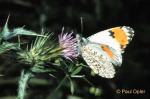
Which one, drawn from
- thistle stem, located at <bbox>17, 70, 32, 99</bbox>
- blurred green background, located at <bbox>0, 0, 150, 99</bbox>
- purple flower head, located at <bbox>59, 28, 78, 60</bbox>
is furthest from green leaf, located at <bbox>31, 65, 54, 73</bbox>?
blurred green background, located at <bbox>0, 0, 150, 99</bbox>

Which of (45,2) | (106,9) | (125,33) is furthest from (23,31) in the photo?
(106,9)

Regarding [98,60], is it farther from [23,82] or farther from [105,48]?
[23,82]

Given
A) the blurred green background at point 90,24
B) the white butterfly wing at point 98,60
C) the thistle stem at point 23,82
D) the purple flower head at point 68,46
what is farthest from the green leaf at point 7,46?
the blurred green background at point 90,24

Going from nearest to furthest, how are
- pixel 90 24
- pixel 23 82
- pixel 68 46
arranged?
pixel 23 82 → pixel 68 46 → pixel 90 24

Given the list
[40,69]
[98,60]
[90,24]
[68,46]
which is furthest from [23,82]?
[90,24]

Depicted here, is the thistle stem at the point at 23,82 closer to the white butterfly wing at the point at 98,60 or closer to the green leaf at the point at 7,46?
the green leaf at the point at 7,46

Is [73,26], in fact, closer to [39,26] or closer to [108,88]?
[39,26]
